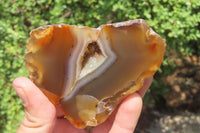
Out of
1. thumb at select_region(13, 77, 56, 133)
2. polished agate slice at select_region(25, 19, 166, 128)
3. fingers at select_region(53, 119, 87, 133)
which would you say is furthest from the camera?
fingers at select_region(53, 119, 87, 133)

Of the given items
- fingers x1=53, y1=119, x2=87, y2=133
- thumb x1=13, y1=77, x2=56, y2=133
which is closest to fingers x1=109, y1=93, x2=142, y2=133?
fingers x1=53, y1=119, x2=87, y2=133

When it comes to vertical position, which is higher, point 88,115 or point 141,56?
point 141,56

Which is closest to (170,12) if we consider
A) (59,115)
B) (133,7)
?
(133,7)

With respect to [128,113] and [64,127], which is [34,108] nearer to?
[64,127]

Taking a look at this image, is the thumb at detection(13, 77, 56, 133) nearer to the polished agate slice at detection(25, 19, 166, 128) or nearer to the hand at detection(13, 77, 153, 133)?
the hand at detection(13, 77, 153, 133)

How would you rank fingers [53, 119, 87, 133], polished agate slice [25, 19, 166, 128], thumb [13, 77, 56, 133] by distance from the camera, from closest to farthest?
1. thumb [13, 77, 56, 133]
2. polished agate slice [25, 19, 166, 128]
3. fingers [53, 119, 87, 133]

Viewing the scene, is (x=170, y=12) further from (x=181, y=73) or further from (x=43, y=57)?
(x=181, y=73)

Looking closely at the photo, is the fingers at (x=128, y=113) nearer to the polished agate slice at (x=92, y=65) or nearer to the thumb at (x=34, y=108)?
the polished agate slice at (x=92, y=65)
